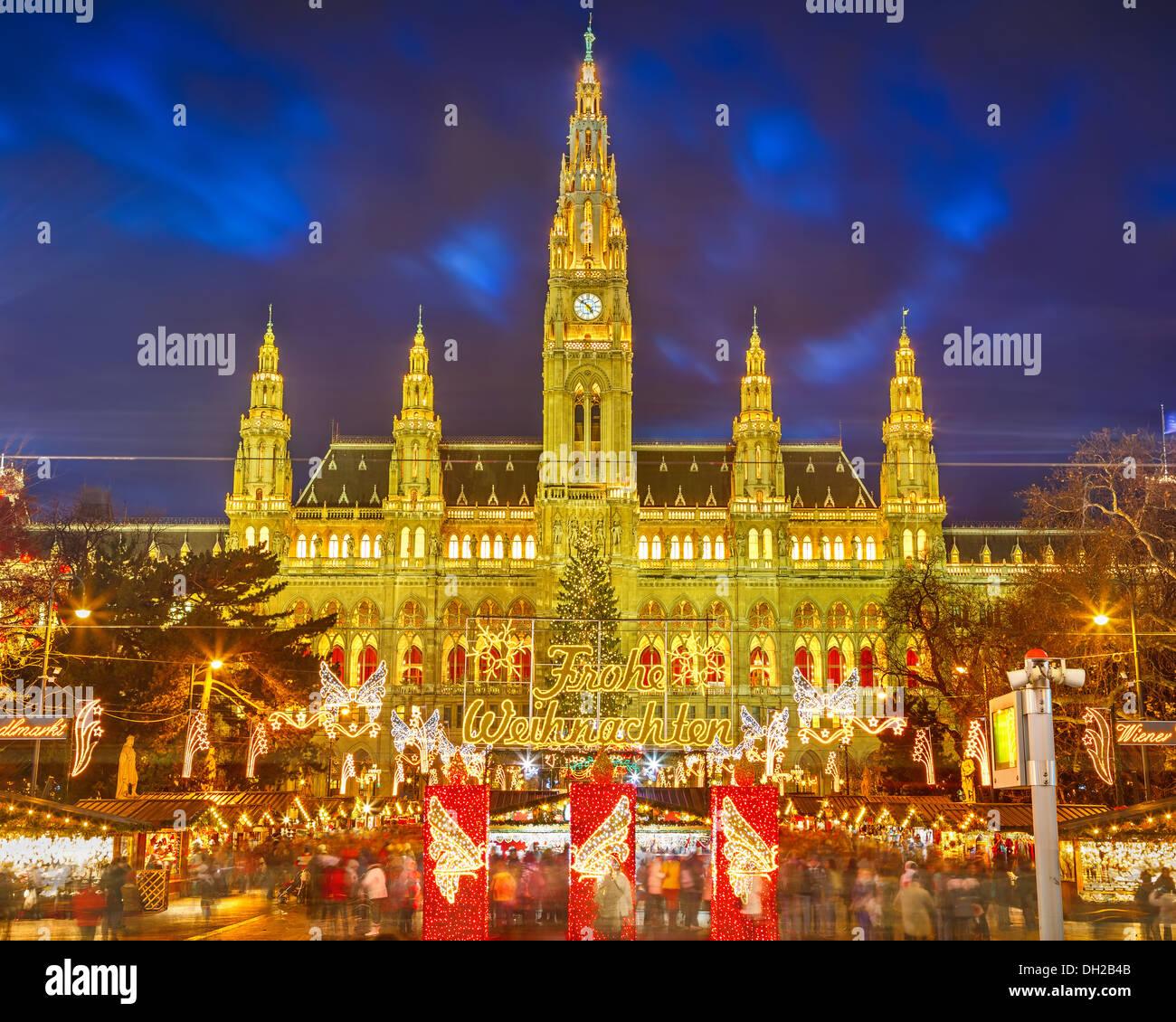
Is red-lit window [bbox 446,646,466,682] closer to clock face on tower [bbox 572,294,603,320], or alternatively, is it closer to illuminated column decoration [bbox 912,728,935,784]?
clock face on tower [bbox 572,294,603,320]

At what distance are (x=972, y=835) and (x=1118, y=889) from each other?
7.42 m

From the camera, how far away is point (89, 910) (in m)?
19.7

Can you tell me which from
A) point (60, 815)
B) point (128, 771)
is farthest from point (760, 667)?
point (60, 815)

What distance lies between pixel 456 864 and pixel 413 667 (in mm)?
51913

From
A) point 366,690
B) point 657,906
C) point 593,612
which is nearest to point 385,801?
point 366,690

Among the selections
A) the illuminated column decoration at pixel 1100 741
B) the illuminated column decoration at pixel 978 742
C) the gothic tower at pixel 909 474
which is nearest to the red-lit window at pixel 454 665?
the gothic tower at pixel 909 474

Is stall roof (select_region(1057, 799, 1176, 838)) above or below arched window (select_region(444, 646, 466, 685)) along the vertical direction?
below

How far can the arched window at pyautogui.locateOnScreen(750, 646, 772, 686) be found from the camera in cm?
7075

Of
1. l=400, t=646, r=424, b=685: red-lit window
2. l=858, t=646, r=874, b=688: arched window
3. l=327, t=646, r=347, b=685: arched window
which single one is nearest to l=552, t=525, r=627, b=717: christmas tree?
l=400, t=646, r=424, b=685: red-lit window

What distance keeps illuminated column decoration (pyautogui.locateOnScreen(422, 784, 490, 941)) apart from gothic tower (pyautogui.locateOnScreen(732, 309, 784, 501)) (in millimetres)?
54652

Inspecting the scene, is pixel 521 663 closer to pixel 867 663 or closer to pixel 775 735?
pixel 867 663

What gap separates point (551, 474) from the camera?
72188mm

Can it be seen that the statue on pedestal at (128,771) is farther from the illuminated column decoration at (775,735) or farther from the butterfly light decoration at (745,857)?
the illuminated column decoration at (775,735)
